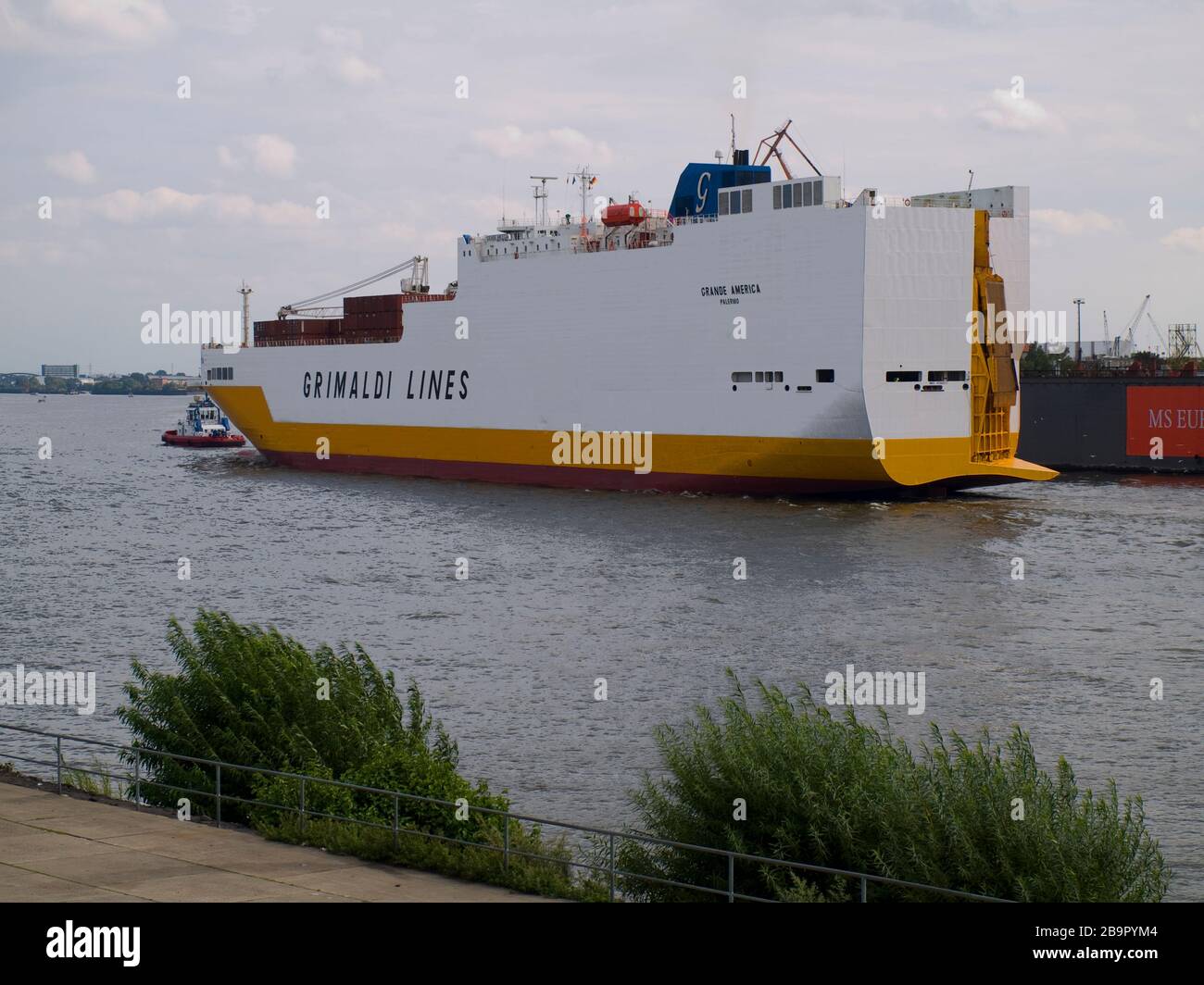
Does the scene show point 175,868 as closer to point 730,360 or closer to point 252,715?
point 252,715

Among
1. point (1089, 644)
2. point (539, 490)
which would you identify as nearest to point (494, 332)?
point (539, 490)

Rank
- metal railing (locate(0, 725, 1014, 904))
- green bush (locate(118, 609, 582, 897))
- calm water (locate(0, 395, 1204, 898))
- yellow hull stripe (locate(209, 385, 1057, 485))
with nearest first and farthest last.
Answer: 1. metal railing (locate(0, 725, 1014, 904))
2. green bush (locate(118, 609, 582, 897))
3. calm water (locate(0, 395, 1204, 898))
4. yellow hull stripe (locate(209, 385, 1057, 485))

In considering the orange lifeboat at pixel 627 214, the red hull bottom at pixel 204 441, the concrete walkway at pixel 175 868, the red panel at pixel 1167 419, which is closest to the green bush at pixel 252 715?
the concrete walkway at pixel 175 868

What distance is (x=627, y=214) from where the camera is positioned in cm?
5600

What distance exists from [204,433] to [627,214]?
60163 millimetres

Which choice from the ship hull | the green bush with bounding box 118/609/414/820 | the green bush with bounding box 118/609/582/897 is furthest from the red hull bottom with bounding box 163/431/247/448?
the green bush with bounding box 118/609/414/820

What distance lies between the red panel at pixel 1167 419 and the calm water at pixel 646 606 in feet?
40.6

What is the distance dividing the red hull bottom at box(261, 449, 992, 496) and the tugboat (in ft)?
99.9

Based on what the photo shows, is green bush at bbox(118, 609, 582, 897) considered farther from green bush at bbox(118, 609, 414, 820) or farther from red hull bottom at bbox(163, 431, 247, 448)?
red hull bottom at bbox(163, 431, 247, 448)

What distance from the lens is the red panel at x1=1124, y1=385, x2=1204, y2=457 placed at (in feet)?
215
